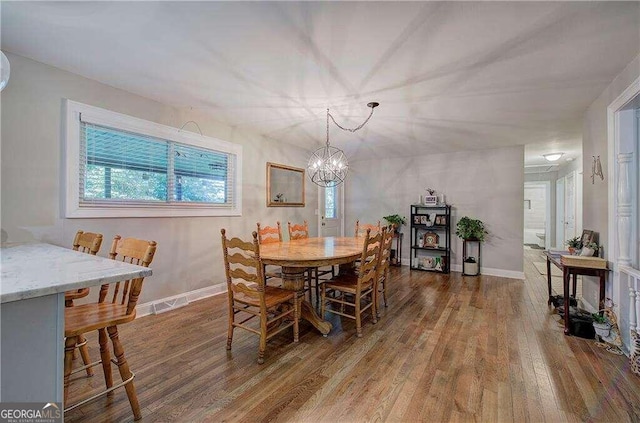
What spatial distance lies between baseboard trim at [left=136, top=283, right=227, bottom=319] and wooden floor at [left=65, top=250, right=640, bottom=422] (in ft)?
0.40

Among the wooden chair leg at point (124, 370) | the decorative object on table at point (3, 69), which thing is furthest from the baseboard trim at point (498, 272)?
the decorative object on table at point (3, 69)

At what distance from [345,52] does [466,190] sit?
4282 millimetres

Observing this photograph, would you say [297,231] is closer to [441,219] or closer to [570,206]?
Result: [441,219]

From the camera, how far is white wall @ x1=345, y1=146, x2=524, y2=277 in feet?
16.4

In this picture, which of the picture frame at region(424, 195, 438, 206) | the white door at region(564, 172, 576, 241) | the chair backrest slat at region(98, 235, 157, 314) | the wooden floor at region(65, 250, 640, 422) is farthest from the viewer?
the white door at region(564, 172, 576, 241)

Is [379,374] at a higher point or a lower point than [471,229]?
lower

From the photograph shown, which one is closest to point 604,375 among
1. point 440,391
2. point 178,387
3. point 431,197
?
point 440,391

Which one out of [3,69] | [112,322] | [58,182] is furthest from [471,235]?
[3,69]

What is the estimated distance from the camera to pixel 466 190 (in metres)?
5.41

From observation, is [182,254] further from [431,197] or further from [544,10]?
[431,197]

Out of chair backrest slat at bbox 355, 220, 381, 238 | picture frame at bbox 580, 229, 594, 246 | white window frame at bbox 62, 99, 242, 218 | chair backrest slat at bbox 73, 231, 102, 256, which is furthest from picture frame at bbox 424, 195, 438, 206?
chair backrest slat at bbox 73, 231, 102, 256

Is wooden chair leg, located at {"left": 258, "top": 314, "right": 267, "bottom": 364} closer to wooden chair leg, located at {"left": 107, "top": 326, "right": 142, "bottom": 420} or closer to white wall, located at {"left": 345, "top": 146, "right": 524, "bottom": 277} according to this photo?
wooden chair leg, located at {"left": 107, "top": 326, "right": 142, "bottom": 420}

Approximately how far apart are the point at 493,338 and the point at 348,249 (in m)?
1.53

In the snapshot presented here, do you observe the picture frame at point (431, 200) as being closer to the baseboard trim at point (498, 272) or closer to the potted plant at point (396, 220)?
the potted plant at point (396, 220)
